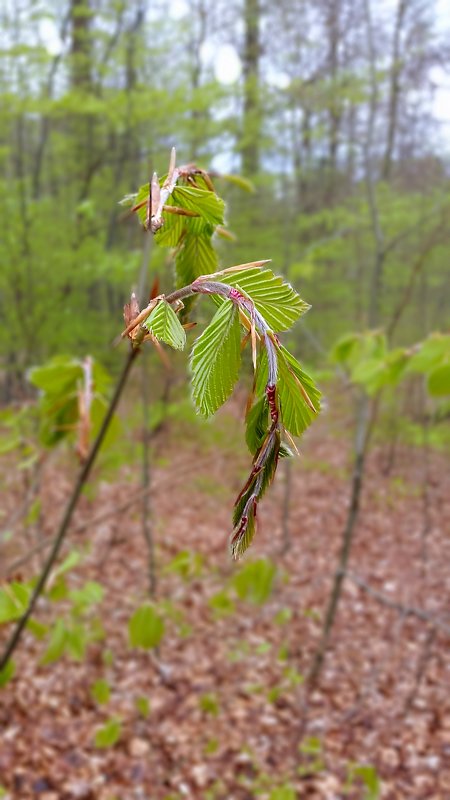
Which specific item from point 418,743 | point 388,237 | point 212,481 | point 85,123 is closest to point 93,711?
point 418,743

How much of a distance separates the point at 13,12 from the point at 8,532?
463cm

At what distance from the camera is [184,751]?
3537 mm

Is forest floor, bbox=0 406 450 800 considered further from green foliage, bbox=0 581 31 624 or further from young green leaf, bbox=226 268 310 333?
young green leaf, bbox=226 268 310 333

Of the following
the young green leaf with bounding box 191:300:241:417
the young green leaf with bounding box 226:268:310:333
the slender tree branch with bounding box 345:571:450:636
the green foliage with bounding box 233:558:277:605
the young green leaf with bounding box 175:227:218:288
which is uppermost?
the young green leaf with bounding box 175:227:218:288

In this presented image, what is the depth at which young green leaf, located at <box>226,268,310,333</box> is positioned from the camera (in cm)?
40

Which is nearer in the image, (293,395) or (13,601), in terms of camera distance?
(293,395)

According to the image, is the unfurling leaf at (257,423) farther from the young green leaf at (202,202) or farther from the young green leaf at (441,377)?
the young green leaf at (441,377)

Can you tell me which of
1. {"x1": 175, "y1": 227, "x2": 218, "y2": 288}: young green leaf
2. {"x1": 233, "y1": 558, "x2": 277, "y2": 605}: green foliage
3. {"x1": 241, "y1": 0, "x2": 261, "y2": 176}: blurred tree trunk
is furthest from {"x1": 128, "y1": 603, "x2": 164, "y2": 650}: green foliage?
{"x1": 241, "y1": 0, "x2": 261, "y2": 176}: blurred tree trunk

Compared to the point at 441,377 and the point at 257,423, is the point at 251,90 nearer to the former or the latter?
the point at 441,377

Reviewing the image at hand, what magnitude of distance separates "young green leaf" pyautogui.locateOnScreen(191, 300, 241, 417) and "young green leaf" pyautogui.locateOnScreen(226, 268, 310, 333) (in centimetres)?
2

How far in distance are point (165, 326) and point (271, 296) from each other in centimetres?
8

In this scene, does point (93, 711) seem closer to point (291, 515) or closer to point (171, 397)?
point (171, 397)

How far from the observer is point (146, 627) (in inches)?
79.7

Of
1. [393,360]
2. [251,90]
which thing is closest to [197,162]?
[251,90]
